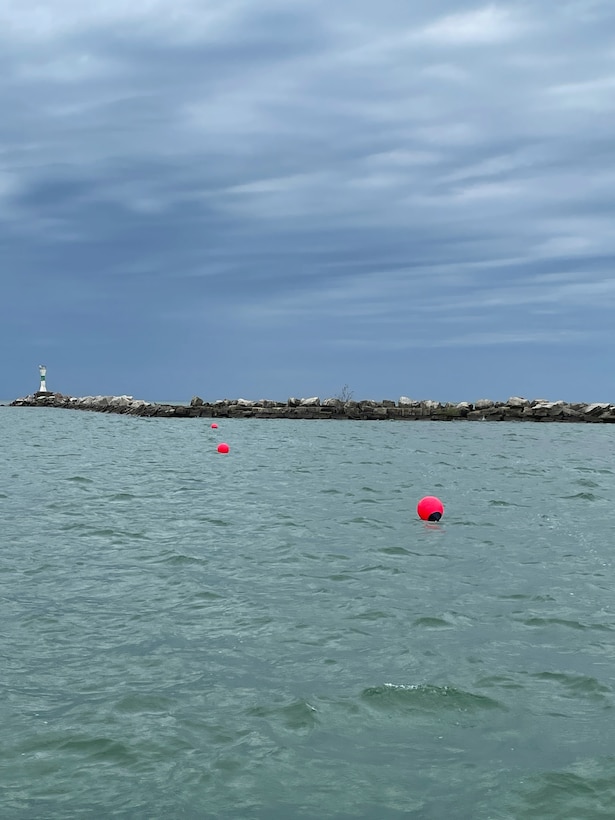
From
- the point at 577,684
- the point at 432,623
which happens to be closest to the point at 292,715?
the point at 577,684

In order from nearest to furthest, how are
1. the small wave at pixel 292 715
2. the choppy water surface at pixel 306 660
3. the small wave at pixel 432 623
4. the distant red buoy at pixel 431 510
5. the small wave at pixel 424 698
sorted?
the choppy water surface at pixel 306 660 → the small wave at pixel 292 715 → the small wave at pixel 424 698 → the small wave at pixel 432 623 → the distant red buoy at pixel 431 510

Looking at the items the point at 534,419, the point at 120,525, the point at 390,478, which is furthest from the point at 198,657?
the point at 534,419

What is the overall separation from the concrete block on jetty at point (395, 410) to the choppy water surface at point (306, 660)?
39582 millimetres

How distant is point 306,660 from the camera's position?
6.72m

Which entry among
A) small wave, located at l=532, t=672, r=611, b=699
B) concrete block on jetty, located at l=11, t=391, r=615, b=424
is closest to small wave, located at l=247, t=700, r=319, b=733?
small wave, located at l=532, t=672, r=611, b=699

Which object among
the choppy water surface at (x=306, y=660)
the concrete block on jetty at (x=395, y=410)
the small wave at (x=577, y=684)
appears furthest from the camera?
the concrete block on jetty at (x=395, y=410)

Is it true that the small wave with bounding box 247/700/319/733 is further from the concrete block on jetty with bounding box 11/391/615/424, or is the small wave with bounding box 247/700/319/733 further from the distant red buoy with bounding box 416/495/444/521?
the concrete block on jetty with bounding box 11/391/615/424

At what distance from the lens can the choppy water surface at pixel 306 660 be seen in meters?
4.60

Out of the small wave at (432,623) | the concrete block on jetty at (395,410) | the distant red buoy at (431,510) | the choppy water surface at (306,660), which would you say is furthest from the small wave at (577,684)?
the concrete block on jetty at (395,410)

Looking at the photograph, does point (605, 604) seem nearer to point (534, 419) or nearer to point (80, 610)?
point (80, 610)

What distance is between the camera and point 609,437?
130 ft

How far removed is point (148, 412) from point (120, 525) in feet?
163

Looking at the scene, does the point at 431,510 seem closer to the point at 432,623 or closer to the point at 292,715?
the point at 432,623

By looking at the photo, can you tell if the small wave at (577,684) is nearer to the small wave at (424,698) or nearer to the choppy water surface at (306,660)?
the choppy water surface at (306,660)
